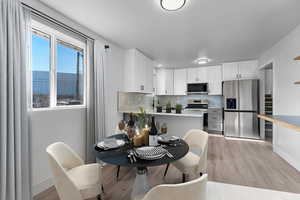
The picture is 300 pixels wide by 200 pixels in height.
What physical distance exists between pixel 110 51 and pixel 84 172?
97.3 inches

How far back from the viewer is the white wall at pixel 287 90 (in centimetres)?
252

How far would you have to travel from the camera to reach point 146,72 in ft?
13.7

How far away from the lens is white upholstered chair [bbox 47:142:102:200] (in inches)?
46.4

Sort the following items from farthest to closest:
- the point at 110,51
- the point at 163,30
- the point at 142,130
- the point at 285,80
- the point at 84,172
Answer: the point at 110,51
the point at 285,80
the point at 163,30
the point at 142,130
the point at 84,172

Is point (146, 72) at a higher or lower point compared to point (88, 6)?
lower

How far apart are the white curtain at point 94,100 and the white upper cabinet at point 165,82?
11.7 ft

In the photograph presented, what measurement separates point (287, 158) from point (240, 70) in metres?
2.79

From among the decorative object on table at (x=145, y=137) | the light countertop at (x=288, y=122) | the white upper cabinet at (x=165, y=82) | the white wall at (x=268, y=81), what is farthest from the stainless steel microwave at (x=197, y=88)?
the decorative object on table at (x=145, y=137)

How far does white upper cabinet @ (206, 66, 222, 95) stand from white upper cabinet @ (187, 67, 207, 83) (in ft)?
→ 0.47

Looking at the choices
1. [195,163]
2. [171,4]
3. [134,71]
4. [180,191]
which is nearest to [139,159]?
[180,191]

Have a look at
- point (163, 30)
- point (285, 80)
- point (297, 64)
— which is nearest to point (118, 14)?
point (163, 30)

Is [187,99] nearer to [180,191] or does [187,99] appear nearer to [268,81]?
[268,81]

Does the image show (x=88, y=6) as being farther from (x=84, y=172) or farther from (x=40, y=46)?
(x=84, y=172)

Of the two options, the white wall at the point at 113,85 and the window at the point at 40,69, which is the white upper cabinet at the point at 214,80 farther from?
the window at the point at 40,69
